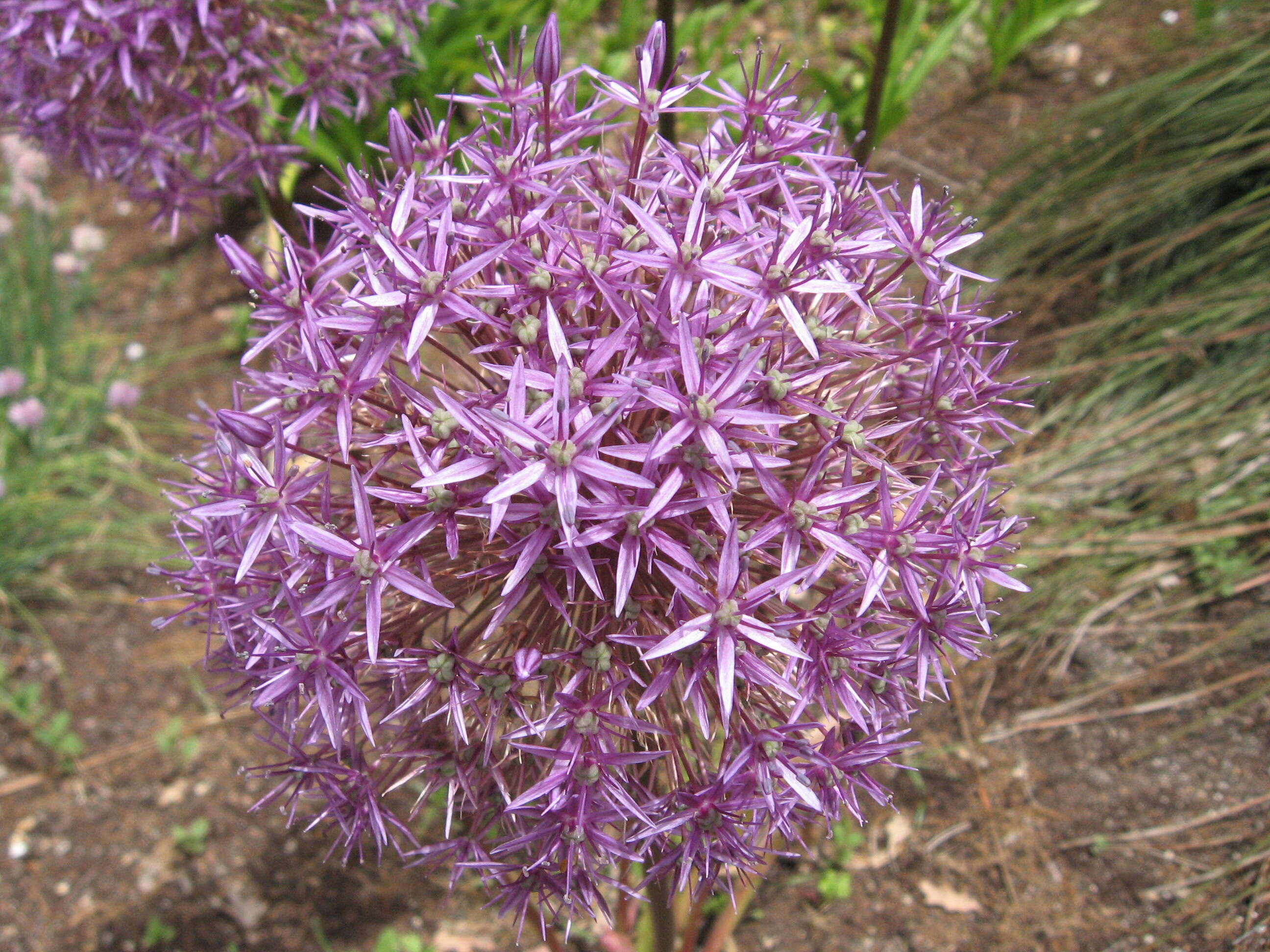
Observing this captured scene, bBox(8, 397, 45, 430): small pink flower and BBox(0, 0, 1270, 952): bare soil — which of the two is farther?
BBox(8, 397, 45, 430): small pink flower

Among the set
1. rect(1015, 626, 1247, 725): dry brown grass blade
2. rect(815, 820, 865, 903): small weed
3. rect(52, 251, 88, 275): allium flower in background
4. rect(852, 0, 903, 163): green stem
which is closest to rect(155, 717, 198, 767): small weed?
rect(815, 820, 865, 903): small weed

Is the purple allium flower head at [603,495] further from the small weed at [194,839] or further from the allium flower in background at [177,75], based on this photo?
the small weed at [194,839]

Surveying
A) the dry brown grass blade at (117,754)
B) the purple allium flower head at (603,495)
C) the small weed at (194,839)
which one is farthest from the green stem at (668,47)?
the small weed at (194,839)

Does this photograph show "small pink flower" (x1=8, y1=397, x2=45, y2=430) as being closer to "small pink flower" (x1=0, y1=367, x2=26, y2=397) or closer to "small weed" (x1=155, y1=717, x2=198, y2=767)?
"small pink flower" (x1=0, y1=367, x2=26, y2=397)

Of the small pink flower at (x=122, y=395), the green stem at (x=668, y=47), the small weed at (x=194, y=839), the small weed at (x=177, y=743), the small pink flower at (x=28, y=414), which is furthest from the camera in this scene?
the small pink flower at (x=122, y=395)

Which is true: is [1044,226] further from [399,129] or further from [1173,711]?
[399,129]

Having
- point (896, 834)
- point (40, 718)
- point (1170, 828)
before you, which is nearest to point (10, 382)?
point (40, 718)

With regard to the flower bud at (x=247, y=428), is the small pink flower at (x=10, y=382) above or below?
below

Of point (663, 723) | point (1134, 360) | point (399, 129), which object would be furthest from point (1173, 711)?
point (399, 129)
